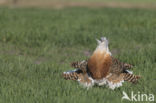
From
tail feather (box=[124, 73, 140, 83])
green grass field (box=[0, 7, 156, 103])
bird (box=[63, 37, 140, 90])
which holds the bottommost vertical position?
green grass field (box=[0, 7, 156, 103])

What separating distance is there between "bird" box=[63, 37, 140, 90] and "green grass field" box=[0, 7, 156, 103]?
12 cm

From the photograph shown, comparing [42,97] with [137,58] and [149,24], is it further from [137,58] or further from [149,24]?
[149,24]

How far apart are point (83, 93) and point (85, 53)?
14.2 feet

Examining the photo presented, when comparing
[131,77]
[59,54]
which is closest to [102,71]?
[131,77]

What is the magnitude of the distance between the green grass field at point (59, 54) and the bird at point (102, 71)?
0.40ft

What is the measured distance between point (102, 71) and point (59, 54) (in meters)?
4.10

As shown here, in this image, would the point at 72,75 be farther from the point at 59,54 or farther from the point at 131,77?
the point at 59,54

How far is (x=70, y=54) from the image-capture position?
342 inches

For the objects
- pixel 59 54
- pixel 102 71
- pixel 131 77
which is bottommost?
pixel 59 54

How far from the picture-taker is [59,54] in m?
8.77

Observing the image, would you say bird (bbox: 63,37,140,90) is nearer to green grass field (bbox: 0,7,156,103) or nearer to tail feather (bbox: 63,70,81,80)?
tail feather (bbox: 63,70,81,80)

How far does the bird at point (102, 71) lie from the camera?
4.67m

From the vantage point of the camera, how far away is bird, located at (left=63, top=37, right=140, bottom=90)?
467 centimetres

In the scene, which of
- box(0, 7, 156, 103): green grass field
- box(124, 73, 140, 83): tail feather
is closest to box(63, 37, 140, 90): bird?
box(124, 73, 140, 83): tail feather
